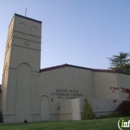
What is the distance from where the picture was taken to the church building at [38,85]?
58.1ft

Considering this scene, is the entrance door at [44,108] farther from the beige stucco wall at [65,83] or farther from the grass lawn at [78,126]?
the grass lawn at [78,126]

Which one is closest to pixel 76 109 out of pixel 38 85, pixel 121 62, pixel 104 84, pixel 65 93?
pixel 65 93

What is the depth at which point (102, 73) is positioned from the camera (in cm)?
2372

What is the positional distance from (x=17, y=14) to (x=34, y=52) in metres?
5.33

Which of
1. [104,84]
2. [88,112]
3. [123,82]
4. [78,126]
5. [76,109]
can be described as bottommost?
[78,126]

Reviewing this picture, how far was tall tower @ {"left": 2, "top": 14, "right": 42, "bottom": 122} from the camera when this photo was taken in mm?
17547

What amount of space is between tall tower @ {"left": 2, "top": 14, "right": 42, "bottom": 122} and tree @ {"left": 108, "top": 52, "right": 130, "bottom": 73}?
25835mm

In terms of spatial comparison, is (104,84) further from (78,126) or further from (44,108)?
(78,126)

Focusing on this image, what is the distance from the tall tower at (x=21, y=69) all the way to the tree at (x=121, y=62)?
1017 inches

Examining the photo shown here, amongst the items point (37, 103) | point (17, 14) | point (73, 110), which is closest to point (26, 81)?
point (37, 103)

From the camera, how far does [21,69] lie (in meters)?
19.1

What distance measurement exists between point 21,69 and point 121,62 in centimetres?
3032

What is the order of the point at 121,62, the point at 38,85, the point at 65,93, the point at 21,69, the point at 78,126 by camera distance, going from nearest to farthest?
the point at 78,126
the point at 21,69
the point at 38,85
the point at 65,93
the point at 121,62

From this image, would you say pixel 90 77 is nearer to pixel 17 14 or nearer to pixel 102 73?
pixel 102 73
